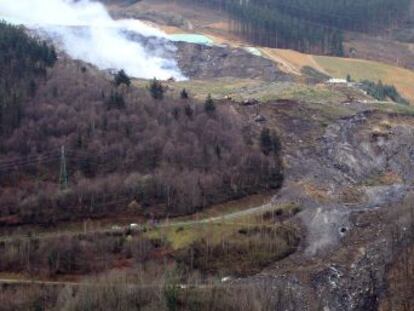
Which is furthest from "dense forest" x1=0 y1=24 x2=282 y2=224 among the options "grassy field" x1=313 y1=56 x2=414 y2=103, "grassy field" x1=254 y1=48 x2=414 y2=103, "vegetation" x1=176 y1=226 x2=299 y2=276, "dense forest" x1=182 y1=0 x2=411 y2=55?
"dense forest" x1=182 y1=0 x2=411 y2=55

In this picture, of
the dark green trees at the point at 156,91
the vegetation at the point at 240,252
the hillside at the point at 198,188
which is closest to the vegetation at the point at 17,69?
the hillside at the point at 198,188

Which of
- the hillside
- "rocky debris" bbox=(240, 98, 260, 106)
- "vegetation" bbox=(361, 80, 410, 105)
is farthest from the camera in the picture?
"vegetation" bbox=(361, 80, 410, 105)

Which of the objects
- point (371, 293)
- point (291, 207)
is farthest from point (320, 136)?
point (371, 293)


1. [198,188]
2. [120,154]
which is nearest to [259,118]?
[198,188]

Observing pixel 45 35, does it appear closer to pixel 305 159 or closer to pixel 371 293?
pixel 305 159

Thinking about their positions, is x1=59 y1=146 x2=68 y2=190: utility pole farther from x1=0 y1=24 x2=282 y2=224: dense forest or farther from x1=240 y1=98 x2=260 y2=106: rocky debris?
x1=240 y1=98 x2=260 y2=106: rocky debris
